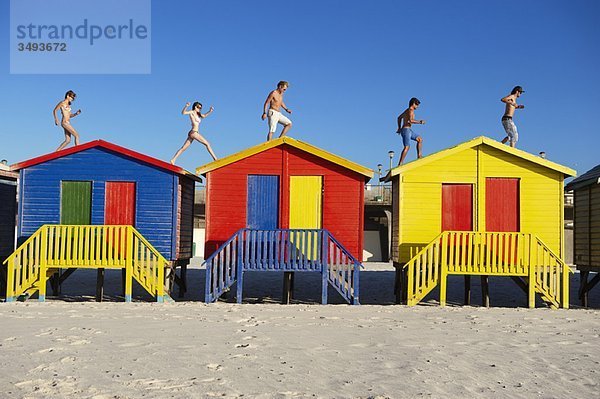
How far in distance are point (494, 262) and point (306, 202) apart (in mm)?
4607

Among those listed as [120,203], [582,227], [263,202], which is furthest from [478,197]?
[120,203]

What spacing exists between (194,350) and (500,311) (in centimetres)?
786

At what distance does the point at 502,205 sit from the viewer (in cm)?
1612

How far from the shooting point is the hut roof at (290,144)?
1619 centimetres

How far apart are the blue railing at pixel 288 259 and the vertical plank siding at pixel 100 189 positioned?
1.78 meters

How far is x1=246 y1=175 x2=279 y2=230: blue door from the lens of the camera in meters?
16.3

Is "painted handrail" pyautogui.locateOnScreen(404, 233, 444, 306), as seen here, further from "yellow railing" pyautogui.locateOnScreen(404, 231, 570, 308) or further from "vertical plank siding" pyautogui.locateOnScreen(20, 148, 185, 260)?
"vertical plank siding" pyautogui.locateOnScreen(20, 148, 185, 260)

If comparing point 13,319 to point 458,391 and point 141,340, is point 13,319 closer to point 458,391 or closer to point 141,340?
point 141,340

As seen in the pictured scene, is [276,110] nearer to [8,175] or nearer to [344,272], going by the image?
[344,272]

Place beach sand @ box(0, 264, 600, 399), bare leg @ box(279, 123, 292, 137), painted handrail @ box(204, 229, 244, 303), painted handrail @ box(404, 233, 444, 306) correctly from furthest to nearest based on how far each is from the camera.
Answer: bare leg @ box(279, 123, 292, 137), painted handrail @ box(204, 229, 244, 303), painted handrail @ box(404, 233, 444, 306), beach sand @ box(0, 264, 600, 399)

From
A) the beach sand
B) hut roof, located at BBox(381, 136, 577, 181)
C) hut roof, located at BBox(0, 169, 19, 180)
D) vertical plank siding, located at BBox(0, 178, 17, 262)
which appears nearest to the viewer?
the beach sand

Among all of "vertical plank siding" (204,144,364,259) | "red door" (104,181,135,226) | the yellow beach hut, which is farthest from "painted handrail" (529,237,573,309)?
"red door" (104,181,135,226)

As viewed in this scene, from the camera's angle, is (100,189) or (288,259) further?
(100,189)

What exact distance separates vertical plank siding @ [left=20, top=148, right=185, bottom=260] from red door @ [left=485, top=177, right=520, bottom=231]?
7.70 m
